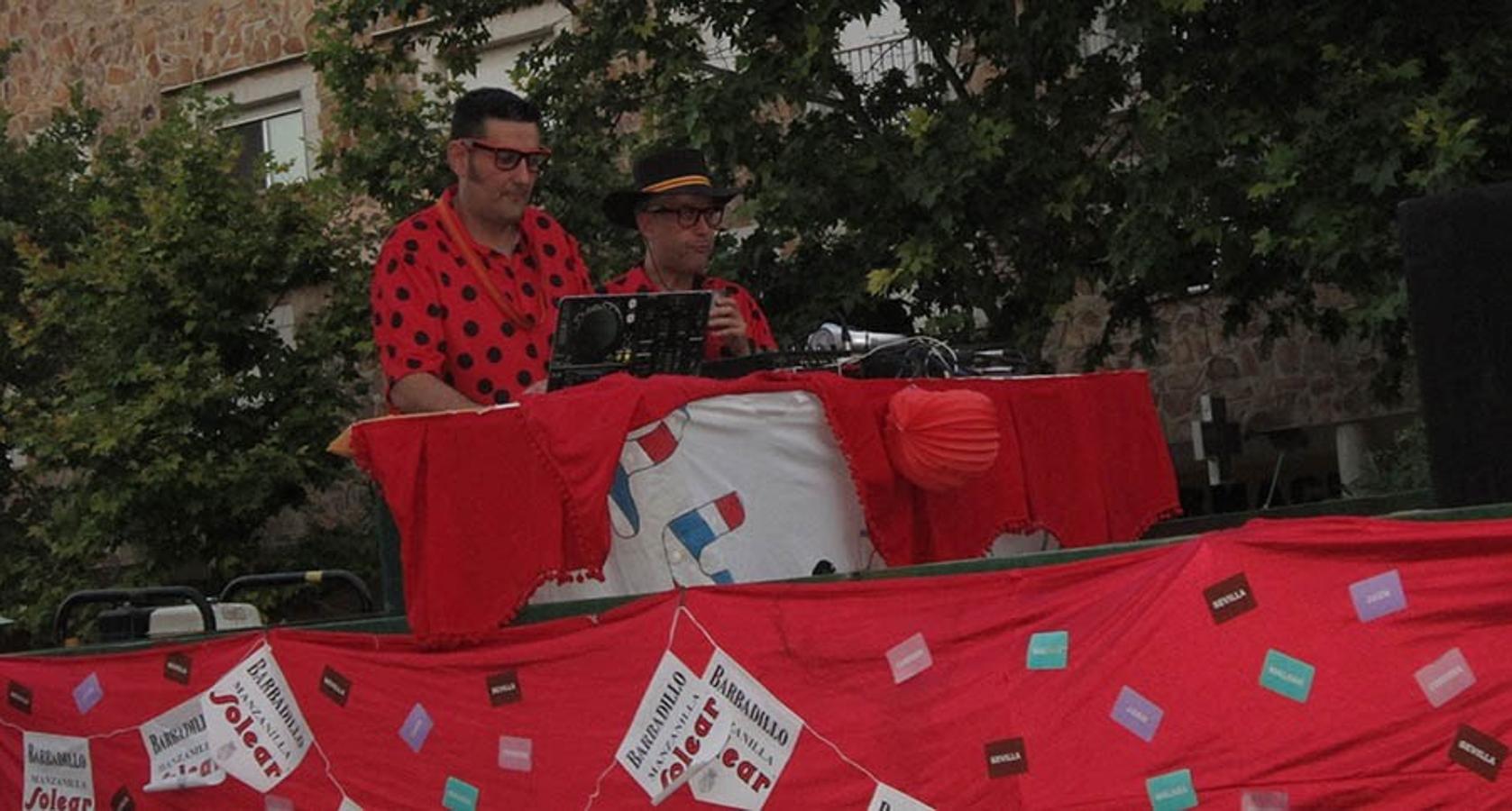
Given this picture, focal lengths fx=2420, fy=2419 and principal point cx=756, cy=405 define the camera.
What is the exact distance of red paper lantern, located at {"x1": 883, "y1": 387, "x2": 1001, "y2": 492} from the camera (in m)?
5.75

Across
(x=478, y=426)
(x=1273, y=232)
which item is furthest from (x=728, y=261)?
(x=478, y=426)

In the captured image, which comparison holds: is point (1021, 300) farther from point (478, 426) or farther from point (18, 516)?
point (18, 516)

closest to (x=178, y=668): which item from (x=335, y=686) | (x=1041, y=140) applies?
(x=335, y=686)

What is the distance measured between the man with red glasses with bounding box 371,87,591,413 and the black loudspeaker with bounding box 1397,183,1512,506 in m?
2.59

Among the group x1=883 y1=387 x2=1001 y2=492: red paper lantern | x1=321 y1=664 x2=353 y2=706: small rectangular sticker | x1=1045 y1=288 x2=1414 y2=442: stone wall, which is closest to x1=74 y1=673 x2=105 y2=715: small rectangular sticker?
x1=321 y1=664 x2=353 y2=706: small rectangular sticker

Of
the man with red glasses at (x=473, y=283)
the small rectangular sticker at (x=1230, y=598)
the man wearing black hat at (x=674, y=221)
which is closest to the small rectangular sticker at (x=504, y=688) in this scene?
the man with red glasses at (x=473, y=283)

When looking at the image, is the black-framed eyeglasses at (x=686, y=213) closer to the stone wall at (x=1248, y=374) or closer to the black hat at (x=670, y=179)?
the black hat at (x=670, y=179)

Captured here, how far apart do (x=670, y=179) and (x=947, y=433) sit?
54.3 inches

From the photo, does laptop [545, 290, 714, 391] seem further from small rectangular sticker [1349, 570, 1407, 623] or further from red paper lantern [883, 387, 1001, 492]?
small rectangular sticker [1349, 570, 1407, 623]

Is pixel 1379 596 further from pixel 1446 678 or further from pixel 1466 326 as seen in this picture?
pixel 1466 326

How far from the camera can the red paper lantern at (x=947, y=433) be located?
18.9ft

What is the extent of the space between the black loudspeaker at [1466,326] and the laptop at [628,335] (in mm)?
2066

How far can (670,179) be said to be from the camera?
673 centimetres

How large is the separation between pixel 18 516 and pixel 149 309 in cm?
355
